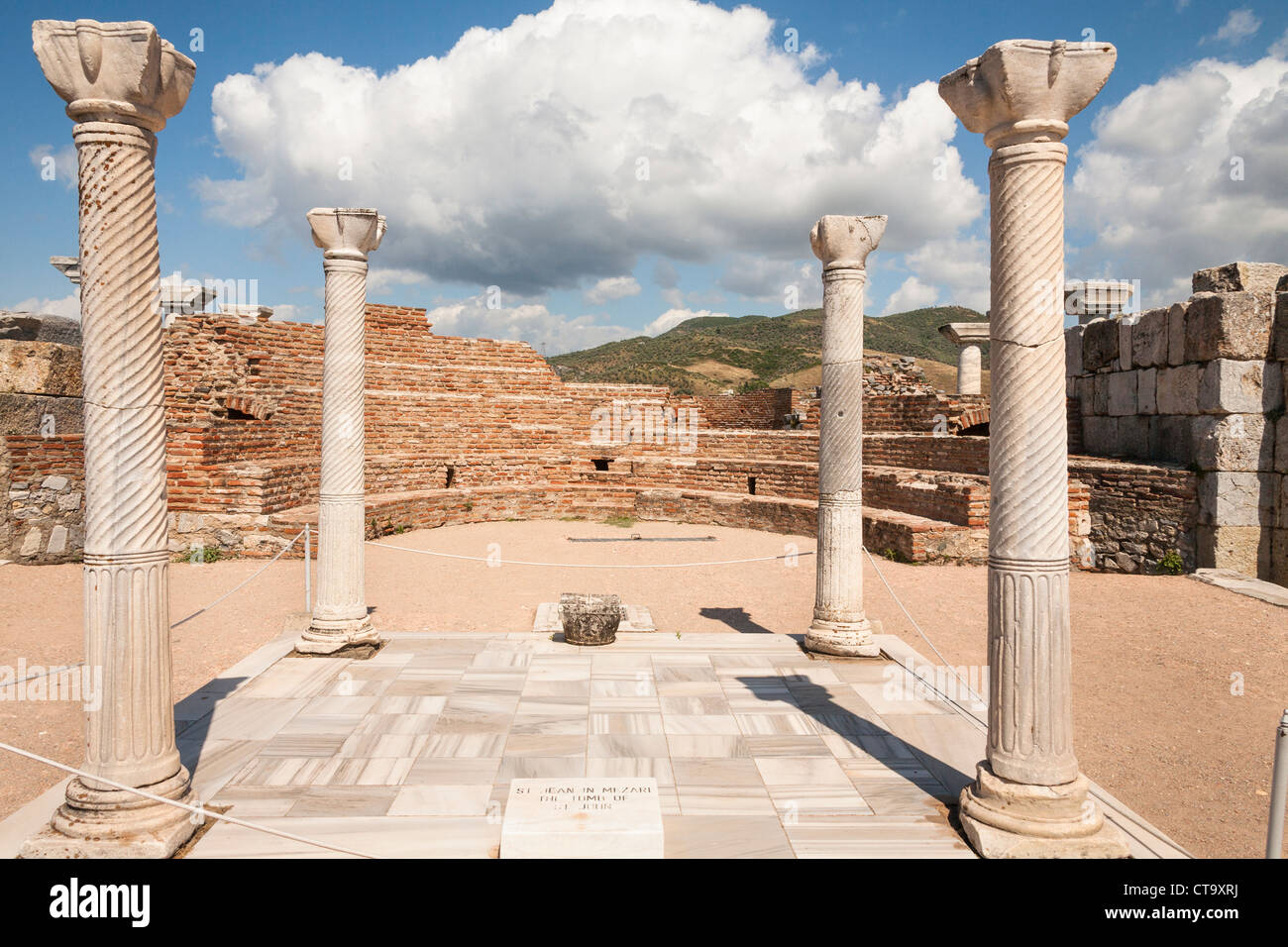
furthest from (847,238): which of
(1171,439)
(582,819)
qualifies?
(1171,439)

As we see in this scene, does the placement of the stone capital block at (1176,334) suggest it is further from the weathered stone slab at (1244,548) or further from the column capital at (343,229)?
the column capital at (343,229)

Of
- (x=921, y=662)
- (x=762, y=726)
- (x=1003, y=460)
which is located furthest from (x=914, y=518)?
(x=1003, y=460)

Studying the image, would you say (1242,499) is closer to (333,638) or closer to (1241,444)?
(1241,444)

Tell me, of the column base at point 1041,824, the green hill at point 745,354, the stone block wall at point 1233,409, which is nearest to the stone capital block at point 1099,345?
the stone block wall at point 1233,409

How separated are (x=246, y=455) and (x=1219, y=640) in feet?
43.1

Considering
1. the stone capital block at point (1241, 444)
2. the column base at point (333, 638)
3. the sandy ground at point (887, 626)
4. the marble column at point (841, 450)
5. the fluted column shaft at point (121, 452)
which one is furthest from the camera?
the stone capital block at point (1241, 444)

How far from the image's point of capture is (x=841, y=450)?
263 inches

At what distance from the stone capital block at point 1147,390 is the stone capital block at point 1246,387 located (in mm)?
1520

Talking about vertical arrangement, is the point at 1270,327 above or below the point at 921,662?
above

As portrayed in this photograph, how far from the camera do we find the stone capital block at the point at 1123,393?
12.7 metres

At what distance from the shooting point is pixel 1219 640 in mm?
7355

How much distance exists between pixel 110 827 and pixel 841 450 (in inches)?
215
